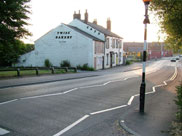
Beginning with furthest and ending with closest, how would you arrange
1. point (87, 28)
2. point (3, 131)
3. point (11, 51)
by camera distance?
1. point (87, 28)
2. point (11, 51)
3. point (3, 131)

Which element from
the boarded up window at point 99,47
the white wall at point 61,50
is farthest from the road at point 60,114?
the boarded up window at point 99,47

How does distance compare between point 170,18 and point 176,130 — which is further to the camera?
point 170,18

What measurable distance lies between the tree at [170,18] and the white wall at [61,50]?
21900mm

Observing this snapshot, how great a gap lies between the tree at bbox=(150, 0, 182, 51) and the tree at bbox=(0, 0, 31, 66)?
36.8 feet

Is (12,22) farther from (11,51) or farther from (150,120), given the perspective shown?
(150,120)

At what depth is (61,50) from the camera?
35.9m

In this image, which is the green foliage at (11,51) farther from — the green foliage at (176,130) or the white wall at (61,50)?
the green foliage at (176,130)

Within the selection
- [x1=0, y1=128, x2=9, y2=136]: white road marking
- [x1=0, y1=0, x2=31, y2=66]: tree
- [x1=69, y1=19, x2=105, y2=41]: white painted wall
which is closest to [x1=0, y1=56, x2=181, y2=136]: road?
[x1=0, y1=128, x2=9, y2=136]: white road marking

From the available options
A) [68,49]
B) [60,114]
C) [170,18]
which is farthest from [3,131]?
[68,49]

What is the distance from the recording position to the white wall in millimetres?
34531

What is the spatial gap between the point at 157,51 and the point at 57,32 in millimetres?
79334

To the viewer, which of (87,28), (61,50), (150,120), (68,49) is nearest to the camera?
(150,120)

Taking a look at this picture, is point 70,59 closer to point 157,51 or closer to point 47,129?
point 47,129

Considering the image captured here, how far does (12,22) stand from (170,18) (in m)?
13.0
